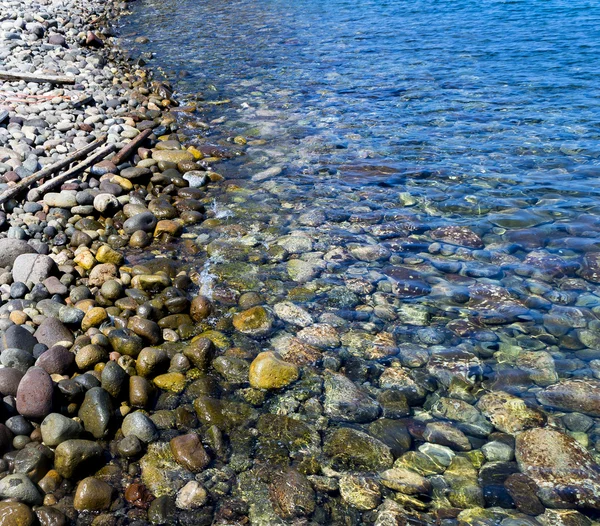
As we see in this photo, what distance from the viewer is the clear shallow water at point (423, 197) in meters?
5.43

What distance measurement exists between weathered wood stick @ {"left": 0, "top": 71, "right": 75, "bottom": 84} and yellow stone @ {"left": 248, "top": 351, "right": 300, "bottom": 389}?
10390 millimetres

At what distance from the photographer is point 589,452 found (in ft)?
13.7

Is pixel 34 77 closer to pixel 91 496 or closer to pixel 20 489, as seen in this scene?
pixel 20 489

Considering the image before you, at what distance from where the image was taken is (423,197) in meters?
8.20

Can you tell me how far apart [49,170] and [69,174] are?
29 cm

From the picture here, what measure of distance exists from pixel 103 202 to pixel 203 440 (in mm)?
4529

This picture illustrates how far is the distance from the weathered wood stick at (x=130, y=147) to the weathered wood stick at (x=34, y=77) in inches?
141

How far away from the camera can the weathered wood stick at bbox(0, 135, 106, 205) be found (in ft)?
23.7

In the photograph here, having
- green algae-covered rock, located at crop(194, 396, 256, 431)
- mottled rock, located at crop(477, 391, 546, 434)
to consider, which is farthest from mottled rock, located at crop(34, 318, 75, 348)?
mottled rock, located at crop(477, 391, 546, 434)

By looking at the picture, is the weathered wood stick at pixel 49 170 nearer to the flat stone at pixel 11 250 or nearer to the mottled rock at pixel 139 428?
the flat stone at pixel 11 250

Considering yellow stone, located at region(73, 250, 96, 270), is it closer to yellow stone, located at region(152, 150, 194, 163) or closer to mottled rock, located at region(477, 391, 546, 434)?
yellow stone, located at region(152, 150, 194, 163)

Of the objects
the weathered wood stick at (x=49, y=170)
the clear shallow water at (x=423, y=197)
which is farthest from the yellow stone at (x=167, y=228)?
the weathered wood stick at (x=49, y=170)

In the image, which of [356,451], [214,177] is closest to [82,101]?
[214,177]

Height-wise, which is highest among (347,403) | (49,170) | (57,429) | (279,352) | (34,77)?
(34,77)
